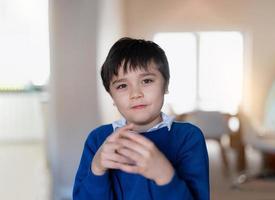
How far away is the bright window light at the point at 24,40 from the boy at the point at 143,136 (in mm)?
4484

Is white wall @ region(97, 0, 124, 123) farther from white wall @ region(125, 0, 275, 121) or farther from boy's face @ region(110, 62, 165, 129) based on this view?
boy's face @ region(110, 62, 165, 129)

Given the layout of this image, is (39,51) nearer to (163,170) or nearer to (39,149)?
(39,149)

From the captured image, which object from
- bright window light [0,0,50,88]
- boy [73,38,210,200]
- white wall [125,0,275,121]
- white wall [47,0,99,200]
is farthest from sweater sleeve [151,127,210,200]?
bright window light [0,0,50,88]

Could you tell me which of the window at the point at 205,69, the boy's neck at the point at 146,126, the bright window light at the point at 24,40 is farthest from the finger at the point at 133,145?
the bright window light at the point at 24,40

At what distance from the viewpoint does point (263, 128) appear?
402cm

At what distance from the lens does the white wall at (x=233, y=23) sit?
432cm

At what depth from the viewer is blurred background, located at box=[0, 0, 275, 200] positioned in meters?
2.77

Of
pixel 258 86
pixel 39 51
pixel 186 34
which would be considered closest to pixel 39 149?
pixel 39 51

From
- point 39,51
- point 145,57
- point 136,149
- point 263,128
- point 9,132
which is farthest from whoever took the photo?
point 9,132

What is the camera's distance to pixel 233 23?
14.6 ft

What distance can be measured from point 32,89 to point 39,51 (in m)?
0.56

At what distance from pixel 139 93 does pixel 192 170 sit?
0.15 m

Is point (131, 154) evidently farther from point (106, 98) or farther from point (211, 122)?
point (211, 122)

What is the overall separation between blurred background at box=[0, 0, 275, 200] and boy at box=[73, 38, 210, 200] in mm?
1970
